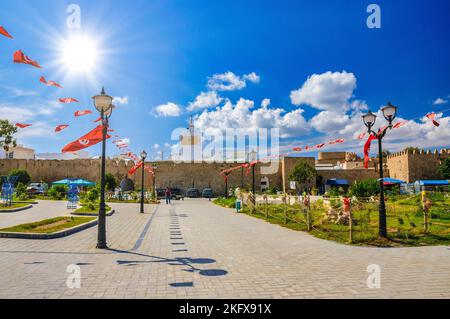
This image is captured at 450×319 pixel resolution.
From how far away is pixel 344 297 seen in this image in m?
4.34

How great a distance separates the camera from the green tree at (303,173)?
151 ft

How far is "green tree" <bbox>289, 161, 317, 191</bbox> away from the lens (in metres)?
46.0

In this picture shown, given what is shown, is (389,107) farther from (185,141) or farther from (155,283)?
(185,141)

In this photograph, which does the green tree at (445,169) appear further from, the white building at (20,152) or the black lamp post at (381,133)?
the white building at (20,152)

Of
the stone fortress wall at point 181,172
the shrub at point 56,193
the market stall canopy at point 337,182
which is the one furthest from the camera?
the stone fortress wall at point 181,172

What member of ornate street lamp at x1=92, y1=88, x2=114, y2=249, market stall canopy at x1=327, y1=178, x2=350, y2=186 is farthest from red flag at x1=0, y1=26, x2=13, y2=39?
market stall canopy at x1=327, y1=178, x2=350, y2=186

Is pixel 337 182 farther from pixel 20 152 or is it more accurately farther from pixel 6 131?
pixel 20 152

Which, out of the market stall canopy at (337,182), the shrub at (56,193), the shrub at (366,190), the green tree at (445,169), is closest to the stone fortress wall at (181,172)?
the market stall canopy at (337,182)

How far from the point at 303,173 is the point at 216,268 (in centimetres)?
4164

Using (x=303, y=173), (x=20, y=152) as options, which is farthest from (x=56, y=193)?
(x=20, y=152)

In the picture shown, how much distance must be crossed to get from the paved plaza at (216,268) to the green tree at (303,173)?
123 feet

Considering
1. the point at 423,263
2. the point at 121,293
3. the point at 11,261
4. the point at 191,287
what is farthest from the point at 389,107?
the point at 11,261

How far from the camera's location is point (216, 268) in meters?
5.90
